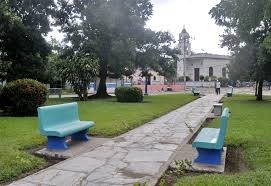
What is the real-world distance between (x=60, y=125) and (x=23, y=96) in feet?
22.8

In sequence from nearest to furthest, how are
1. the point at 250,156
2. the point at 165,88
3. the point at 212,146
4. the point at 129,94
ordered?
the point at 212,146 < the point at 250,156 < the point at 129,94 < the point at 165,88

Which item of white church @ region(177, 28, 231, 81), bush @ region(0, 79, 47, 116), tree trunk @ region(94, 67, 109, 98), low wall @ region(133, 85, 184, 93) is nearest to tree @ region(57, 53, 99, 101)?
tree trunk @ region(94, 67, 109, 98)

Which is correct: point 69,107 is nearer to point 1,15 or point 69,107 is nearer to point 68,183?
point 68,183

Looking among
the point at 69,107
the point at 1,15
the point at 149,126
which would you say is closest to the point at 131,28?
the point at 1,15

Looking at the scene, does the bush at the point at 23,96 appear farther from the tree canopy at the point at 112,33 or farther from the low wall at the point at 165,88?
the low wall at the point at 165,88

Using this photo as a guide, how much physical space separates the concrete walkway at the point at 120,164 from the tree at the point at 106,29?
20.8 meters

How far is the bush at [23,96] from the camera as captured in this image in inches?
625

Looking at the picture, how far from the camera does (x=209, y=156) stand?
7629mm

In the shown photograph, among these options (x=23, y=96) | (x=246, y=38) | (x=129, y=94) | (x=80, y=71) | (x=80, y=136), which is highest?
(x=246, y=38)

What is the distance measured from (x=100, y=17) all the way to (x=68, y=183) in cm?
2675

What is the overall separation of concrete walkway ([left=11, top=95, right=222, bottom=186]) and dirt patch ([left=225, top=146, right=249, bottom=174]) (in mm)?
1040

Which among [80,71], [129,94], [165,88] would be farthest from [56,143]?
[165,88]

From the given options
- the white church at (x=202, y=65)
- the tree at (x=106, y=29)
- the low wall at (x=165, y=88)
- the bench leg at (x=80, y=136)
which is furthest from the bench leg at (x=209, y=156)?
the white church at (x=202, y=65)

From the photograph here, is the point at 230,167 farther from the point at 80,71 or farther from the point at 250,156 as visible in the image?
the point at 80,71
